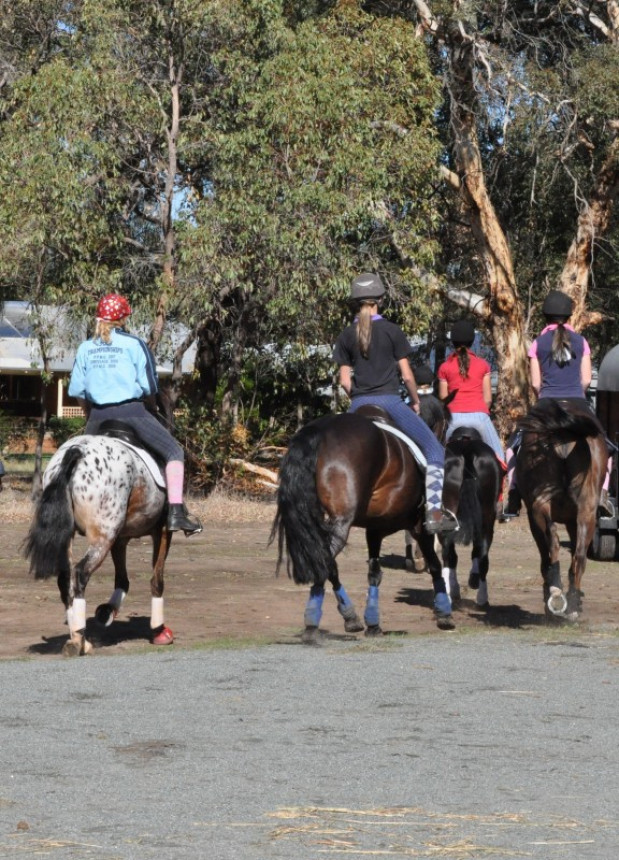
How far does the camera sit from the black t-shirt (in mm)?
11219

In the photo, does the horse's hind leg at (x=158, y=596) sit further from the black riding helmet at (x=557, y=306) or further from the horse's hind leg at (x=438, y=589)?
the black riding helmet at (x=557, y=306)

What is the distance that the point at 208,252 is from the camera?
23.7 meters

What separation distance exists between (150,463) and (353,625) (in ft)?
6.37

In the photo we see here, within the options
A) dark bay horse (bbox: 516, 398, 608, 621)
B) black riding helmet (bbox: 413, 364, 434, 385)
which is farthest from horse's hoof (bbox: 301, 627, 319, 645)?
black riding helmet (bbox: 413, 364, 434, 385)

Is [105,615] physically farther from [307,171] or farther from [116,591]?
[307,171]

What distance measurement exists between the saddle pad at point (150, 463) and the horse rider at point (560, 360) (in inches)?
126

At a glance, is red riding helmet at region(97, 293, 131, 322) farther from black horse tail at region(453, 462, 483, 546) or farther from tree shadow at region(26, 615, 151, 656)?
black horse tail at region(453, 462, 483, 546)

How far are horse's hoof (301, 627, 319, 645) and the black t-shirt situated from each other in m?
1.90

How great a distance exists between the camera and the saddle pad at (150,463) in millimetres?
10703

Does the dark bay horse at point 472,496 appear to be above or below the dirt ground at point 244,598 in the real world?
above

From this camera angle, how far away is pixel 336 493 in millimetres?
10688

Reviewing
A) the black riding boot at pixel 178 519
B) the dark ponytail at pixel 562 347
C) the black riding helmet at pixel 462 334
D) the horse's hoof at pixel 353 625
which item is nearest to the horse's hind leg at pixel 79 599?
the black riding boot at pixel 178 519

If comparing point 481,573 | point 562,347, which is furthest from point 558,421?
point 481,573

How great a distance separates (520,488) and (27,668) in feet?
15.5
